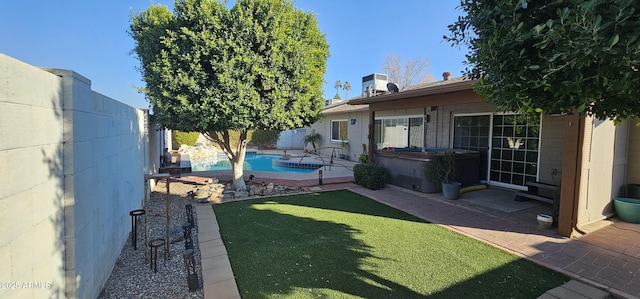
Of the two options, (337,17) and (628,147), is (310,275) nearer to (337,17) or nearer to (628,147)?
(628,147)

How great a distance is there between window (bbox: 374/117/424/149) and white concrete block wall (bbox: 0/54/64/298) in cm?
1108

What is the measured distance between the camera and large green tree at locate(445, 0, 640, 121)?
1.61 metres

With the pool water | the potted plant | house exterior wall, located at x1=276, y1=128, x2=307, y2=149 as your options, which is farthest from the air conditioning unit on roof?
house exterior wall, located at x1=276, y1=128, x2=307, y2=149

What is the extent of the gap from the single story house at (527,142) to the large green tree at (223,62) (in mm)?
3377

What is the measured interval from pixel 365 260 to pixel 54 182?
3658 mm

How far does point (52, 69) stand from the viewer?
246cm

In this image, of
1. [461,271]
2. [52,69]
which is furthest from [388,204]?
[52,69]

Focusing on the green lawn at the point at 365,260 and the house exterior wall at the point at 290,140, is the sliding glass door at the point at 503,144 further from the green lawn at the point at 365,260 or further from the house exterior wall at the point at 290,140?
the house exterior wall at the point at 290,140

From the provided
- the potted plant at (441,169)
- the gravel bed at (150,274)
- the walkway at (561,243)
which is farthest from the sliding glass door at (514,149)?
the gravel bed at (150,274)

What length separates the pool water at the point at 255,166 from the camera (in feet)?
50.3

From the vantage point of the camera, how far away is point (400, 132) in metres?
13.0

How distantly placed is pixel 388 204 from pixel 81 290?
6168mm

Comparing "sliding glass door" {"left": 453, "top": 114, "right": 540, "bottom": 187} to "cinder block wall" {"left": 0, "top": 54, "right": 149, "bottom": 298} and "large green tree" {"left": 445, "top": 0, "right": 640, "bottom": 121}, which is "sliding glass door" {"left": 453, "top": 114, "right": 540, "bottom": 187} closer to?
"large green tree" {"left": 445, "top": 0, "right": 640, "bottom": 121}

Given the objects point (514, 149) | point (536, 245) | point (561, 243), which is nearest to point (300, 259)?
point (536, 245)
